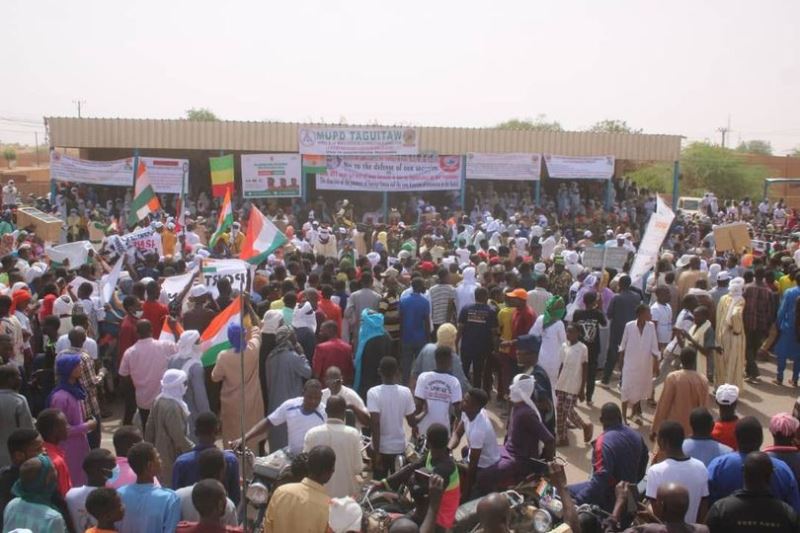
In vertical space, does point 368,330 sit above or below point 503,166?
below

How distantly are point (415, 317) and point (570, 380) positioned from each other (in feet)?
6.28

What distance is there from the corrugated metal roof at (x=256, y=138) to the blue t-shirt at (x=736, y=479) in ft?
69.2

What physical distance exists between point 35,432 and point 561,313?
17.2ft

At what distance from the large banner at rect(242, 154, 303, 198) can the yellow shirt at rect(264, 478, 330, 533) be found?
20.0 meters

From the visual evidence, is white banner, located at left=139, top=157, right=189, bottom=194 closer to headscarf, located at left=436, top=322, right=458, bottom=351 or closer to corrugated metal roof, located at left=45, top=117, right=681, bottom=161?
corrugated metal roof, located at left=45, top=117, right=681, bottom=161

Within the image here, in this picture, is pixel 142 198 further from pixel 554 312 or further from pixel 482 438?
pixel 482 438

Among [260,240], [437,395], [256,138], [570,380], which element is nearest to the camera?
[437,395]

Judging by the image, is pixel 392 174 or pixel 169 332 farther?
pixel 392 174

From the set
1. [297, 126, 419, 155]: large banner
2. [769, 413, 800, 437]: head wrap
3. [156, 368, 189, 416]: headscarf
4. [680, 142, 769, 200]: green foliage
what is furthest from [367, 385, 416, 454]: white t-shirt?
[680, 142, 769, 200]: green foliage

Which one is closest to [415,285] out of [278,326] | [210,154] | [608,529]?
[278,326]

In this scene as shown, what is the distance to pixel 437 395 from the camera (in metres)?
6.63

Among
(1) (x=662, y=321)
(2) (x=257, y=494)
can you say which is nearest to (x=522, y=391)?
(2) (x=257, y=494)

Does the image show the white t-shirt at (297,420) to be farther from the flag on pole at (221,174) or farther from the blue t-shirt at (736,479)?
the flag on pole at (221,174)

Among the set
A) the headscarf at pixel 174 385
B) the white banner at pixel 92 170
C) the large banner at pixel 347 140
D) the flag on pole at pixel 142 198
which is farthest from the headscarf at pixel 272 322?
the large banner at pixel 347 140
